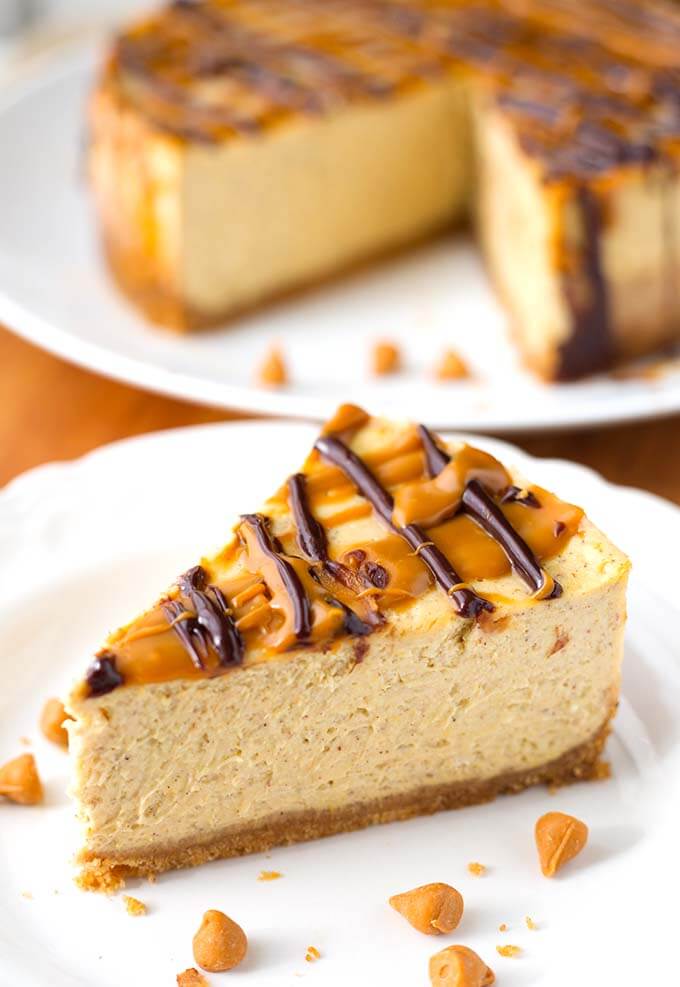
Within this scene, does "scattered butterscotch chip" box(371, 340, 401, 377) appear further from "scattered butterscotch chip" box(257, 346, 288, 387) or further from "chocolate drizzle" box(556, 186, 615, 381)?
"chocolate drizzle" box(556, 186, 615, 381)

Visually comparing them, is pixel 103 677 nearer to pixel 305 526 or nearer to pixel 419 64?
pixel 305 526

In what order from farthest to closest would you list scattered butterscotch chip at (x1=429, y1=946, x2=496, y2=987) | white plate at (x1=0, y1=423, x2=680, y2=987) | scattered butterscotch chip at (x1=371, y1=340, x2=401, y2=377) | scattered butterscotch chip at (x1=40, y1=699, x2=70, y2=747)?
scattered butterscotch chip at (x1=371, y1=340, x2=401, y2=377) → scattered butterscotch chip at (x1=40, y1=699, x2=70, y2=747) → white plate at (x1=0, y1=423, x2=680, y2=987) → scattered butterscotch chip at (x1=429, y1=946, x2=496, y2=987)

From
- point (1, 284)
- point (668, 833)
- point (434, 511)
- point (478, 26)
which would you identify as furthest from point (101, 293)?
point (668, 833)

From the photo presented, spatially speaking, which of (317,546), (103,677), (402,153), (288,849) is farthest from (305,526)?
(402,153)

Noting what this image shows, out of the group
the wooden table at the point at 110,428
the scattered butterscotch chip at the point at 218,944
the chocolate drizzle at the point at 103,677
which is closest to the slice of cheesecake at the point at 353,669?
the chocolate drizzle at the point at 103,677

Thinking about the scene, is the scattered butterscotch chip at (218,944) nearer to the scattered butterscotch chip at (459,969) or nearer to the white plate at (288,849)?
the white plate at (288,849)

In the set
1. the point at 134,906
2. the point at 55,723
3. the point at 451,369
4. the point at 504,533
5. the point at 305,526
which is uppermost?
the point at 305,526

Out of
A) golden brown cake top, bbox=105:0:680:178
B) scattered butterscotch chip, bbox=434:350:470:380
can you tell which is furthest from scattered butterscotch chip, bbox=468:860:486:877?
golden brown cake top, bbox=105:0:680:178
